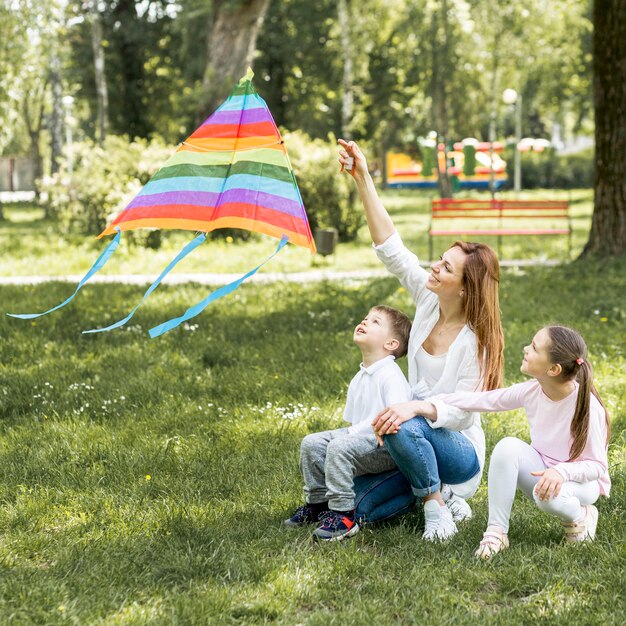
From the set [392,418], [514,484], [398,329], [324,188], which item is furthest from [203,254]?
[514,484]

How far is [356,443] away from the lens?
13.1 ft

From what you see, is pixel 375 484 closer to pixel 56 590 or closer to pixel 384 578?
pixel 384 578

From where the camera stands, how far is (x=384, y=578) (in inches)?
139

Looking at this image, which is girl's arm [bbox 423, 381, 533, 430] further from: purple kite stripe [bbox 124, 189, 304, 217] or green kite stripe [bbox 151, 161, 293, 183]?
green kite stripe [bbox 151, 161, 293, 183]

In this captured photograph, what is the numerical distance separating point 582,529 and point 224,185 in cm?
231

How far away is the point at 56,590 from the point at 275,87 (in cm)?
2828

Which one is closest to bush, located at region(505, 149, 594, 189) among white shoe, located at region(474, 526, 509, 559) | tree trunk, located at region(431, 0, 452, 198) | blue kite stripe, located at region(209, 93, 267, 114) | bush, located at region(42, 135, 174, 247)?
tree trunk, located at region(431, 0, 452, 198)

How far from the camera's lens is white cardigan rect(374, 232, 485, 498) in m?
3.96

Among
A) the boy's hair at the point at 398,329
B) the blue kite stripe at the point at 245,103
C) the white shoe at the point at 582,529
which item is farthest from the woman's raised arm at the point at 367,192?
the white shoe at the point at 582,529

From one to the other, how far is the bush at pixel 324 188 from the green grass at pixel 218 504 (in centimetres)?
749

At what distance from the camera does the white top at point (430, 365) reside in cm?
405

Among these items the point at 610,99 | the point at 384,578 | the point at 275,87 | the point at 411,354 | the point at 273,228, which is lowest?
the point at 384,578

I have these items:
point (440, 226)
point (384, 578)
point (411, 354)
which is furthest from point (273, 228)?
point (440, 226)

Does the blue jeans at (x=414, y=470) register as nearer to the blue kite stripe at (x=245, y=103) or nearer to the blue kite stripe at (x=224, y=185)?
the blue kite stripe at (x=224, y=185)
